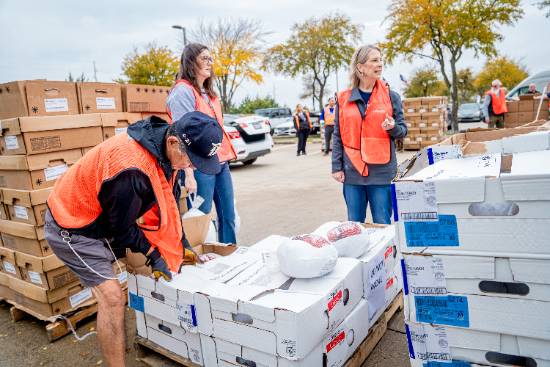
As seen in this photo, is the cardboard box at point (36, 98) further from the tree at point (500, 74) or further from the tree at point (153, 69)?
the tree at point (500, 74)

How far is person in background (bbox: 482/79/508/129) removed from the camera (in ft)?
31.9

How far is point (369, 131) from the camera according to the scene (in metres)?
3.00

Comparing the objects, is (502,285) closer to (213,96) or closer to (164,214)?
(164,214)

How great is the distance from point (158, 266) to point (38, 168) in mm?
1318

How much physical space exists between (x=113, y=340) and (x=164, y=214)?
0.67 m

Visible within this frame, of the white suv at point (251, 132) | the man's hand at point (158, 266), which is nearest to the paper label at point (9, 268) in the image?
the man's hand at point (158, 266)

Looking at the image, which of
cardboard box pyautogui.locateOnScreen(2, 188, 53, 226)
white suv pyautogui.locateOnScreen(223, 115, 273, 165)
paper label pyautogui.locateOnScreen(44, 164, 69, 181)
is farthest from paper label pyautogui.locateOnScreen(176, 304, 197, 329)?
white suv pyautogui.locateOnScreen(223, 115, 273, 165)

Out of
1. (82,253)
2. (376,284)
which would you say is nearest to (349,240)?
(376,284)

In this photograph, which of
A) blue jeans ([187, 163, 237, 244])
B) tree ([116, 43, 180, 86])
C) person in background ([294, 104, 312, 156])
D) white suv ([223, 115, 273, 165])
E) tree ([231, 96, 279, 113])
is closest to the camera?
blue jeans ([187, 163, 237, 244])

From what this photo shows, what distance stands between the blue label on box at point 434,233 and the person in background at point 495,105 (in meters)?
9.34

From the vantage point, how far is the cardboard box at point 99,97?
317 cm

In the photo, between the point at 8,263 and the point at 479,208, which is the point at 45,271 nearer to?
the point at 8,263

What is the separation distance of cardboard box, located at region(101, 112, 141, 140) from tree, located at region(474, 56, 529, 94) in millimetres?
46725

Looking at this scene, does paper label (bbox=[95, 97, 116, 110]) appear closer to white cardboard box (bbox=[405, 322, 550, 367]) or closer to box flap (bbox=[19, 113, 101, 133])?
box flap (bbox=[19, 113, 101, 133])
